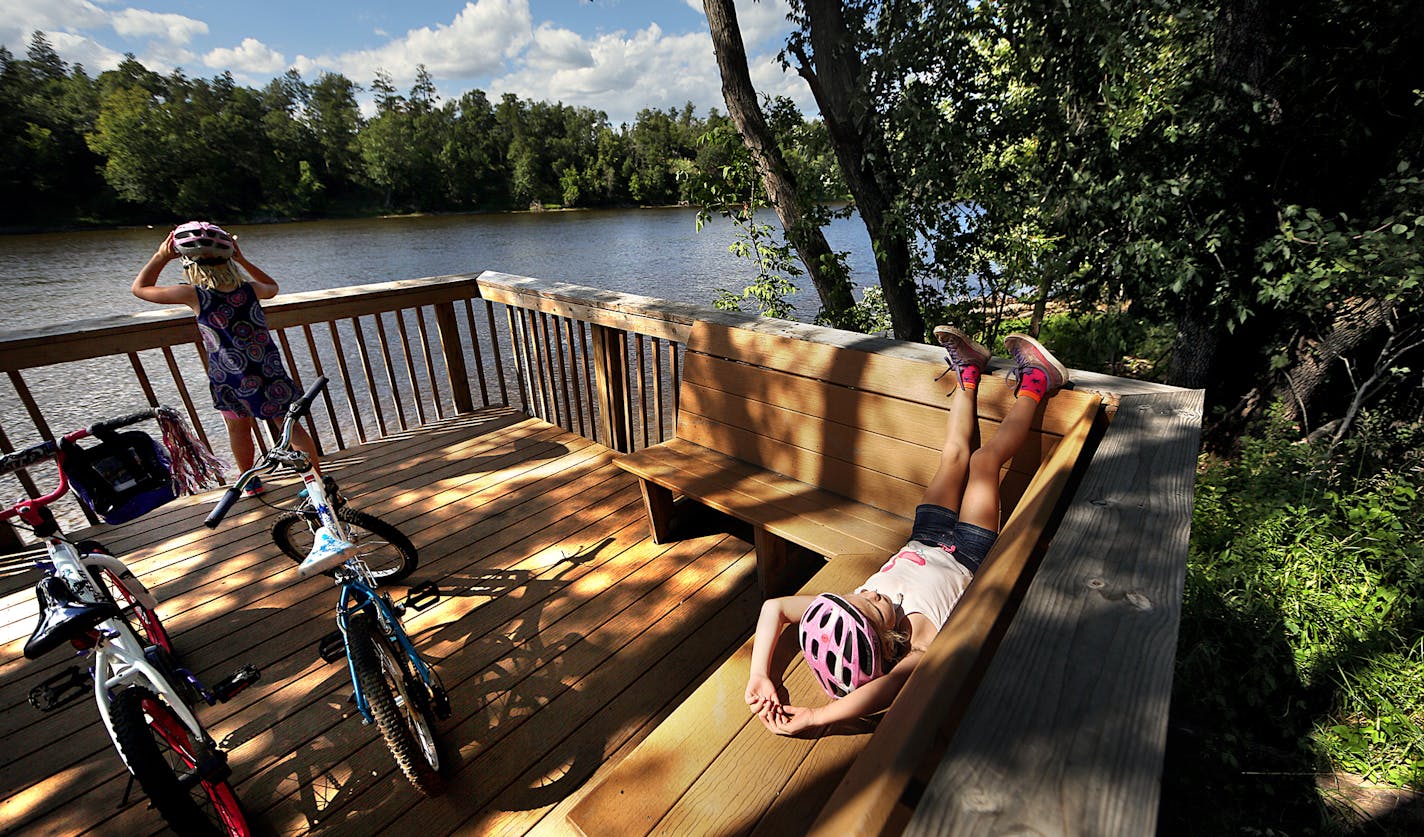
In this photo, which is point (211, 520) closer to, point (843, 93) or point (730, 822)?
point (730, 822)

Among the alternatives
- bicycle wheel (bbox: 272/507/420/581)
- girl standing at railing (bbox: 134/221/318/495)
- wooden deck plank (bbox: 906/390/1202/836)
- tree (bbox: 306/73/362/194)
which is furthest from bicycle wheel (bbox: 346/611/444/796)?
tree (bbox: 306/73/362/194)

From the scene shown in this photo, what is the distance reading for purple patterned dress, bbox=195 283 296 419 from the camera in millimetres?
2562

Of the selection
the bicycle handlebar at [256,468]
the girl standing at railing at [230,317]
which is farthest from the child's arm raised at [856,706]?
the girl standing at railing at [230,317]

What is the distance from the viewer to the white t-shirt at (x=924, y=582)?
4.82 ft

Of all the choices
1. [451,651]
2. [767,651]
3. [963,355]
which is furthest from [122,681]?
[963,355]

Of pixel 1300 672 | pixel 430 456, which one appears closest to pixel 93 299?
pixel 430 456

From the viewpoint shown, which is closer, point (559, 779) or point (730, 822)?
point (730, 822)

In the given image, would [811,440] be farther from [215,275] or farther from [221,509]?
[215,275]

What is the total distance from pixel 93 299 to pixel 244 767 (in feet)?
57.5

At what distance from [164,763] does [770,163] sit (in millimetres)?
4915

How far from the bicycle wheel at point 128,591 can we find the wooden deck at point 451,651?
0.23 m

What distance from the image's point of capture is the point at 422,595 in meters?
1.82

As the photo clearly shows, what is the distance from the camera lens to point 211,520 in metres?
1.25

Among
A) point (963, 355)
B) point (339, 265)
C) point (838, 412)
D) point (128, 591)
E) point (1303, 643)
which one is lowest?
point (339, 265)
